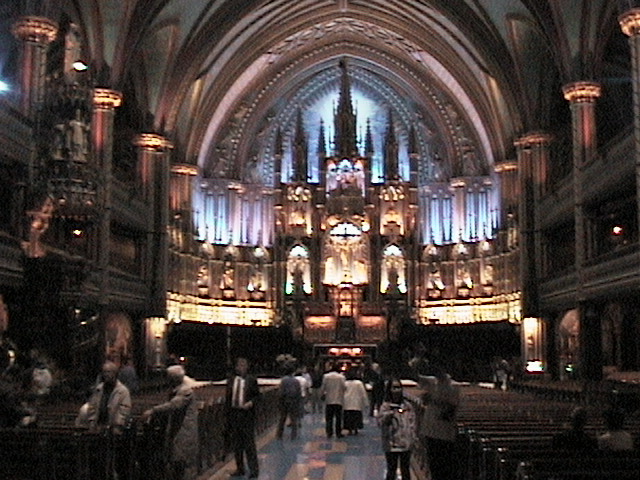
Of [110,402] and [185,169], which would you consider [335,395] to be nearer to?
[110,402]

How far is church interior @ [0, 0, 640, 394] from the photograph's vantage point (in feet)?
99.9

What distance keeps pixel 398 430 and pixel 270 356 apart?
105ft

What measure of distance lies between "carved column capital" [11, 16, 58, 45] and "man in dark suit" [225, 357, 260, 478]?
1429cm

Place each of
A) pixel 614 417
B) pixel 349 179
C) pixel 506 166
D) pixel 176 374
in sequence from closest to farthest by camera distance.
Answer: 1. pixel 614 417
2. pixel 176 374
3. pixel 506 166
4. pixel 349 179

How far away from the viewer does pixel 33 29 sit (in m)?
24.8

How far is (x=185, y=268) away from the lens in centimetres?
4238

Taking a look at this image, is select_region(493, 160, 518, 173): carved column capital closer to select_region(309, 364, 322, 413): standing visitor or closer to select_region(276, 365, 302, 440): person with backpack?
select_region(309, 364, 322, 413): standing visitor

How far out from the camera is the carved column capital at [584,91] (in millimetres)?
30781

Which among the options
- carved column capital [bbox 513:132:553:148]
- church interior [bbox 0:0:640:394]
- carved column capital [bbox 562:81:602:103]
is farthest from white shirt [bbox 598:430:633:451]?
carved column capital [bbox 513:132:553:148]

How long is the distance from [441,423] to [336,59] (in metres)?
38.9

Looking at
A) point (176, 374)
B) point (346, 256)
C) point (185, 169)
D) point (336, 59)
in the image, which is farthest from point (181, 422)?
point (336, 59)

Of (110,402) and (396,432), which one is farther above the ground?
(110,402)

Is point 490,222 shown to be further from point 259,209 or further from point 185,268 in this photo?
point 185,268

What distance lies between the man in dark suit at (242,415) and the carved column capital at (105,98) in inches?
753
